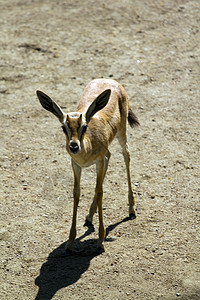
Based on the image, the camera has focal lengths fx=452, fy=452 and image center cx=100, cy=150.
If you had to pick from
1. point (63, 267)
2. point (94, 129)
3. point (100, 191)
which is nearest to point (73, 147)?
point (94, 129)

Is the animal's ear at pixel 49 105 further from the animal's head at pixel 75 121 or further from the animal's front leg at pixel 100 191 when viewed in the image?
the animal's front leg at pixel 100 191

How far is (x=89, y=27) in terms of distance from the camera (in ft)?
38.7

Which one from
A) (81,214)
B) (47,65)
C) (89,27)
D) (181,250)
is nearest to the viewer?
(181,250)

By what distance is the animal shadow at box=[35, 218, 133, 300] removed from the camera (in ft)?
17.6

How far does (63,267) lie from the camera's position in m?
5.68

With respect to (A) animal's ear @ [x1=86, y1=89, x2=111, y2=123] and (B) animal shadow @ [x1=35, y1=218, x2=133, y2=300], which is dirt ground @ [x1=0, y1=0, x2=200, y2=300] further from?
(A) animal's ear @ [x1=86, y1=89, x2=111, y2=123]

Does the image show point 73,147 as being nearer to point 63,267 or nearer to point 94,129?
point 94,129

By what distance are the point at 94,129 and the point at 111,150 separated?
7.44 feet

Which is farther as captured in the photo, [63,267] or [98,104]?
[63,267]

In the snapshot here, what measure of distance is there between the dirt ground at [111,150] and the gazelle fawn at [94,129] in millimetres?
396

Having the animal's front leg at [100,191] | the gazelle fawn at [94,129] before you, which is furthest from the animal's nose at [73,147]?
the animal's front leg at [100,191]

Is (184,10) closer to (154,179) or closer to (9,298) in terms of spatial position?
(154,179)

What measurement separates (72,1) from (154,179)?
24.8ft

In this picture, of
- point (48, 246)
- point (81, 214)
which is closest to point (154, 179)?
point (81, 214)
